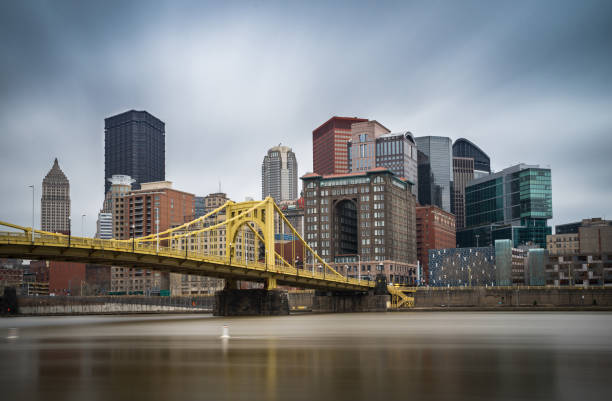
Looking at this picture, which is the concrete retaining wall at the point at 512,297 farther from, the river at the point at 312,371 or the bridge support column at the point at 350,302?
the river at the point at 312,371

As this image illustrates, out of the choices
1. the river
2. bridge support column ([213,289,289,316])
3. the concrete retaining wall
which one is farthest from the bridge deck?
the concrete retaining wall

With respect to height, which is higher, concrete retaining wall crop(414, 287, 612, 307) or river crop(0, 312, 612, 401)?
river crop(0, 312, 612, 401)

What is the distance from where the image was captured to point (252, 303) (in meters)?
98.8

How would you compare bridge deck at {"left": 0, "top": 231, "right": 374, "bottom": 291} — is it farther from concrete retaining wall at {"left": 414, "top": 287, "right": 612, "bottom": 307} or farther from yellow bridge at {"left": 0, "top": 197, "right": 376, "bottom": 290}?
concrete retaining wall at {"left": 414, "top": 287, "right": 612, "bottom": 307}

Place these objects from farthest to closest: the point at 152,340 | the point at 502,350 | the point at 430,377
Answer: the point at 152,340 → the point at 502,350 → the point at 430,377

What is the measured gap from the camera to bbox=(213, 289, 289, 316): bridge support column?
97.0 meters

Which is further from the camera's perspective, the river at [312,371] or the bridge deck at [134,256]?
the bridge deck at [134,256]

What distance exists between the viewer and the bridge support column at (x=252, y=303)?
97000mm

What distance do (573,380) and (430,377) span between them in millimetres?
4976

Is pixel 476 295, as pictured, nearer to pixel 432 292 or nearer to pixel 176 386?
pixel 432 292

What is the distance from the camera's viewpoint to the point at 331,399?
60.9 ft

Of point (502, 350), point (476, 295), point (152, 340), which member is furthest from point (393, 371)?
point (476, 295)

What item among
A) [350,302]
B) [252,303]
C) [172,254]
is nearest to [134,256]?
[172,254]

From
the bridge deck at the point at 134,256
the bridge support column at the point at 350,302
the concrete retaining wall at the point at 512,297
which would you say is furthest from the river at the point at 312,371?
the concrete retaining wall at the point at 512,297
